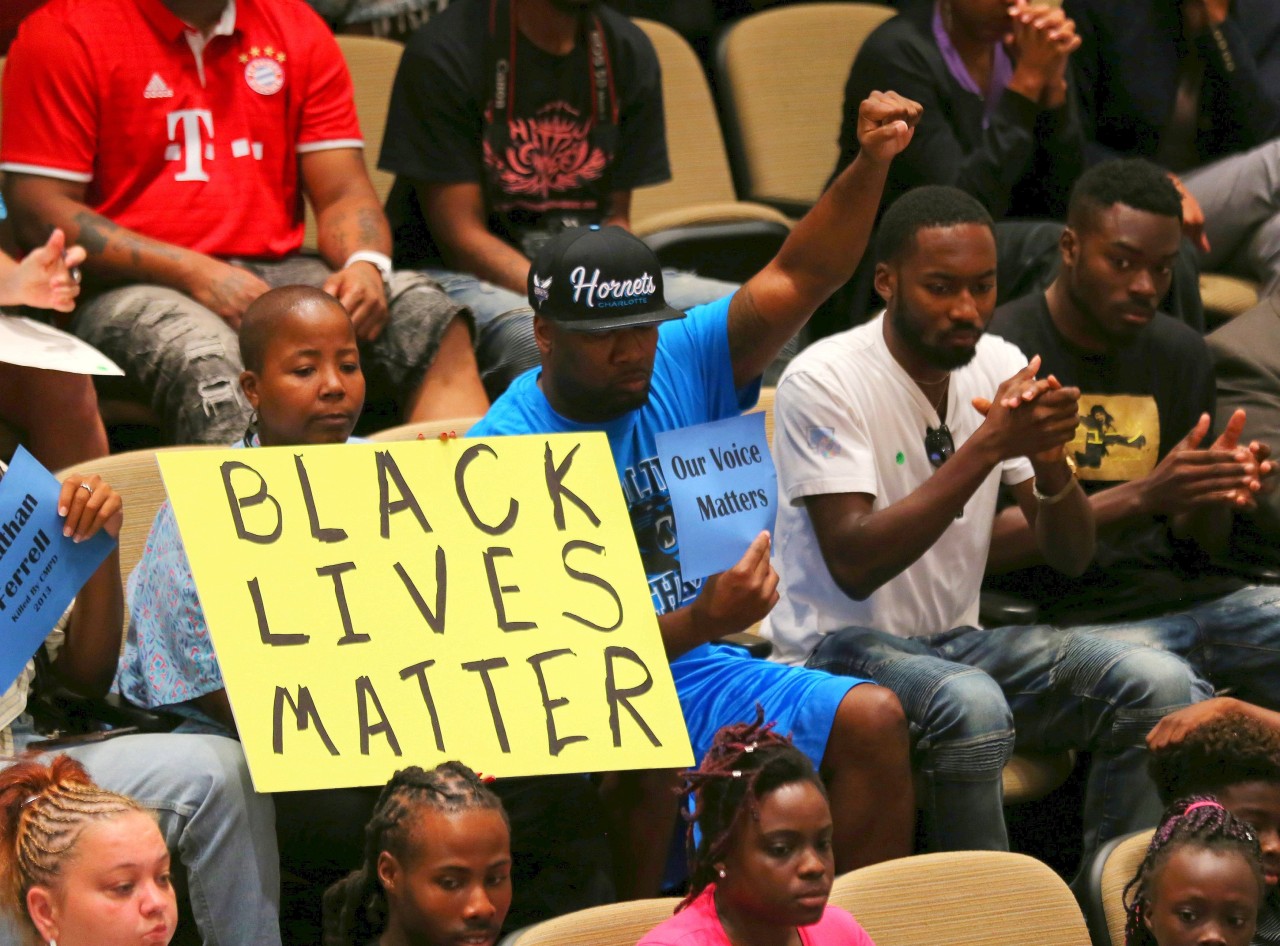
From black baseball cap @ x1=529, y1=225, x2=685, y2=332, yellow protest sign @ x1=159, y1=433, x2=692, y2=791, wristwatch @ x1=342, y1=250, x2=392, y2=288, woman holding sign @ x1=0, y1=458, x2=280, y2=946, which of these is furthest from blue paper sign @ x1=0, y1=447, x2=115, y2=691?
wristwatch @ x1=342, y1=250, x2=392, y2=288

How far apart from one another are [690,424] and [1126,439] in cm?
128

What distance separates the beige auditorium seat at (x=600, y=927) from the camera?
2740 millimetres

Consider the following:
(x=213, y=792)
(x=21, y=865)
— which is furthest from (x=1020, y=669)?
(x=21, y=865)

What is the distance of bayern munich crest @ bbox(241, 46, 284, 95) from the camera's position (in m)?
4.36

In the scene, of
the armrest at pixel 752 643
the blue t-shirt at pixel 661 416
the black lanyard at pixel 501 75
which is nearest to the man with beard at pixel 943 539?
the armrest at pixel 752 643

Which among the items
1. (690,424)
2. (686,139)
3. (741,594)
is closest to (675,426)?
(690,424)

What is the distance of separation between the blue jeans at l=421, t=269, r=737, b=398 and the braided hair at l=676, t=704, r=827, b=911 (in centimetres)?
158

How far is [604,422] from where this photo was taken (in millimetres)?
3506

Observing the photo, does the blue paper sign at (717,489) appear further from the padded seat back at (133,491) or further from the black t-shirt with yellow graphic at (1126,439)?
the black t-shirt with yellow graphic at (1126,439)

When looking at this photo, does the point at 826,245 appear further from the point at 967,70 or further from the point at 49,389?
the point at 967,70

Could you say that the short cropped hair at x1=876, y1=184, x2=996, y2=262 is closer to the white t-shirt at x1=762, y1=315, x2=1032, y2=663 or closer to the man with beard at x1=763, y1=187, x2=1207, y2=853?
the man with beard at x1=763, y1=187, x2=1207, y2=853

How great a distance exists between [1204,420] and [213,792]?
7.30 feet

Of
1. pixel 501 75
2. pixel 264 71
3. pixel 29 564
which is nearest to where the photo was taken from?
pixel 29 564

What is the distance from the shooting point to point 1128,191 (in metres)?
4.33
